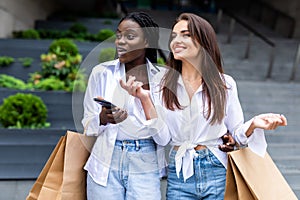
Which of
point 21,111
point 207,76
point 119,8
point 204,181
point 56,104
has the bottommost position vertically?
point 56,104

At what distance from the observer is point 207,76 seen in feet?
5.82

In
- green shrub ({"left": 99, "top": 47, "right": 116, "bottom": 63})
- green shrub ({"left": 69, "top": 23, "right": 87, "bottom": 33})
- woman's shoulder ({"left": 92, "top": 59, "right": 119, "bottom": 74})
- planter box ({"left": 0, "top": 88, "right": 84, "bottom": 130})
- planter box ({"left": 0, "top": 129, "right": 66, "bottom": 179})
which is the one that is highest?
green shrub ({"left": 99, "top": 47, "right": 116, "bottom": 63})

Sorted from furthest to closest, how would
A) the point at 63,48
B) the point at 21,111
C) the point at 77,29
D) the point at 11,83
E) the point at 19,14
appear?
the point at 77,29
the point at 19,14
the point at 63,48
the point at 11,83
the point at 21,111

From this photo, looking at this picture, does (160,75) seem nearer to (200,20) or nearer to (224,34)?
(200,20)

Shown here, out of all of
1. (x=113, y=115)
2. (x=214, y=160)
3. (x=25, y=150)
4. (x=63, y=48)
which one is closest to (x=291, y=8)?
(x=63, y=48)

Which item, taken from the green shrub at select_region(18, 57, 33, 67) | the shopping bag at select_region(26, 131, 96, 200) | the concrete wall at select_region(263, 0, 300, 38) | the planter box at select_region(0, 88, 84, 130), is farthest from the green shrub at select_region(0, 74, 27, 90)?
the concrete wall at select_region(263, 0, 300, 38)

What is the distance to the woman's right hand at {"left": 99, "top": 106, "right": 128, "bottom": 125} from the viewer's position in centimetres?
164

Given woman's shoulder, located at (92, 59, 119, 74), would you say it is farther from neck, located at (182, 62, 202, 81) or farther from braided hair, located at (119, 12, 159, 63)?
neck, located at (182, 62, 202, 81)

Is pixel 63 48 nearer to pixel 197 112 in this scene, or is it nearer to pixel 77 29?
pixel 77 29

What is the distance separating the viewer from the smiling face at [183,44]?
67.8 inches

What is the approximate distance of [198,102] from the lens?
1770 millimetres

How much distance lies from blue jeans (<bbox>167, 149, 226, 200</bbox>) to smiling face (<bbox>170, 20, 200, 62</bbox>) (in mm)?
467

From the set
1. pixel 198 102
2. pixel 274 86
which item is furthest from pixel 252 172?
pixel 274 86

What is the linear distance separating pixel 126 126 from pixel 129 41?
1.30 feet
